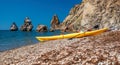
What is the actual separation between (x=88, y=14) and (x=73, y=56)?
5721 inches

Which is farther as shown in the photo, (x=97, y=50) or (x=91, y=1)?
(x=91, y=1)

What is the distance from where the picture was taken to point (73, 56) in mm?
23344

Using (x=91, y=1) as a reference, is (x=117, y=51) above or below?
below

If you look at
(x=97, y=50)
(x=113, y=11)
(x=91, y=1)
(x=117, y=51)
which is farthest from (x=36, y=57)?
(x=91, y=1)

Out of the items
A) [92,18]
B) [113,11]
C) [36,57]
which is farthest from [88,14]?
[36,57]

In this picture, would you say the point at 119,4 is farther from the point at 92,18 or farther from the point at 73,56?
the point at 73,56

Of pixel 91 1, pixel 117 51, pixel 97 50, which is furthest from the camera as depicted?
pixel 91 1

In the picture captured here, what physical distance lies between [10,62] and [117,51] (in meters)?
10.3

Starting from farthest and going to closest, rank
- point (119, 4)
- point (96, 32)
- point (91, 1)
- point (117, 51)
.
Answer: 1. point (91, 1)
2. point (119, 4)
3. point (96, 32)
4. point (117, 51)

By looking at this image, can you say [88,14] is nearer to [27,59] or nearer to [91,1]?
[91,1]

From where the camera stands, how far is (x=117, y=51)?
22891 mm

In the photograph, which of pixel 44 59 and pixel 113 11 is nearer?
pixel 44 59

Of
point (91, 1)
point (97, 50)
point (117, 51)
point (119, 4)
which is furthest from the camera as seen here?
point (91, 1)

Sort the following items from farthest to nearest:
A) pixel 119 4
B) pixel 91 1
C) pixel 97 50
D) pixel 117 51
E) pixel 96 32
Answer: pixel 91 1 → pixel 119 4 → pixel 96 32 → pixel 97 50 → pixel 117 51
